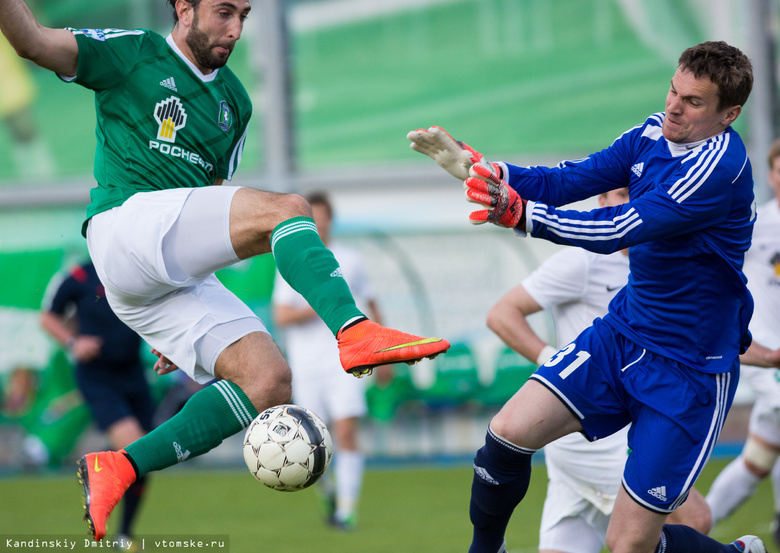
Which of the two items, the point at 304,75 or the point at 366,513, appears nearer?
the point at 366,513

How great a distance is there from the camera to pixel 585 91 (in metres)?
11.2

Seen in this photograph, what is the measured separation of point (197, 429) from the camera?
390cm

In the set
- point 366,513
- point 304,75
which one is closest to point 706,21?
point 304,75

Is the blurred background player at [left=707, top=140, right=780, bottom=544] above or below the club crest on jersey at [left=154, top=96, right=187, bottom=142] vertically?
below

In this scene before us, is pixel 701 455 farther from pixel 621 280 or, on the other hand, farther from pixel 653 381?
pixel 621 280

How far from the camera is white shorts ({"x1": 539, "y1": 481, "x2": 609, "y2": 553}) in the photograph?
4.55 metres

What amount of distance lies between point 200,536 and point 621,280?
12.6 ft

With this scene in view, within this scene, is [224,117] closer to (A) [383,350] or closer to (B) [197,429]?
(B) [197,429]

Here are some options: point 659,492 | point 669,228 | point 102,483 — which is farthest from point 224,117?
point 659,492

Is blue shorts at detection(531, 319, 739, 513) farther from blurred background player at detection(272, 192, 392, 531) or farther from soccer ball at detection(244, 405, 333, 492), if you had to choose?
blurred background player at detection(272, 192, 392, 531)

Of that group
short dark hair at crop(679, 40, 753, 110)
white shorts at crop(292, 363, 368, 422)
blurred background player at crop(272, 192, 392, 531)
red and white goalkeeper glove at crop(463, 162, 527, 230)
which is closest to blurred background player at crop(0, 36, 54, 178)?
blurred background player at crop(272, 192, 392, 531)

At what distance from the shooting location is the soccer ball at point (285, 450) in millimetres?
3658

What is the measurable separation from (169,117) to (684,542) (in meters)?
2.63

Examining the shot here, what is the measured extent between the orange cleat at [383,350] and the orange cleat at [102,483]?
1110 millimetres
